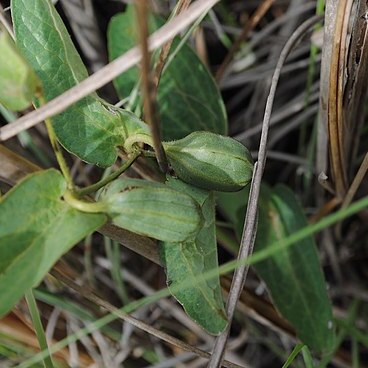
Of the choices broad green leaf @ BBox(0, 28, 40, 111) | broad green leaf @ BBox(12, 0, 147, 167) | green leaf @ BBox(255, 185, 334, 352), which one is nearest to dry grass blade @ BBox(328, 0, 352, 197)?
green leaf @ BBox(255, 185, 334, 352)

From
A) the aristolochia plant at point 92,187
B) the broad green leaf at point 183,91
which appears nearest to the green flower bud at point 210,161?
the aristolochia plant at point 92,187

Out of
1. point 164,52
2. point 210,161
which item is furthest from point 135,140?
point 164,52

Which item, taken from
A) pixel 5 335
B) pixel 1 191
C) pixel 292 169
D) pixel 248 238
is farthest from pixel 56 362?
pixel 292 169

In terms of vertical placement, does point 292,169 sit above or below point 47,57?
below

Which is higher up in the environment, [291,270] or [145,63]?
[145,63]

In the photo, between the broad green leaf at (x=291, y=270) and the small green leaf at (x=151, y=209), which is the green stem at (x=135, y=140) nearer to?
the small green leaf at (x=151, y=209)

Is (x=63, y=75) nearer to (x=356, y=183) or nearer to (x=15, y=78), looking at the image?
(x=15, y=78)

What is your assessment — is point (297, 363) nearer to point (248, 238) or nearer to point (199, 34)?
point (248, 238)
